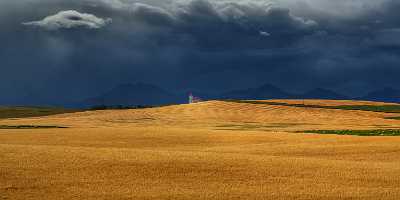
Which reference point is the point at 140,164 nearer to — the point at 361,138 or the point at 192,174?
the point at 192,174

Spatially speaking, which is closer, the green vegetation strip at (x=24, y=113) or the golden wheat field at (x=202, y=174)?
the golden wheat field at (x=202, y=174)

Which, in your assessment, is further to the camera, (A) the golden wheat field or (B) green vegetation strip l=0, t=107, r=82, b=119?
(B) green vegetation strip l=0, t=107, r=82, b=119

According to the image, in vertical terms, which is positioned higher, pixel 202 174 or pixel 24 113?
pixel 24 113

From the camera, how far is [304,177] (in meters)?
22.9

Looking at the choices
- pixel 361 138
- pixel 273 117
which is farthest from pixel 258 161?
pixel 273 117

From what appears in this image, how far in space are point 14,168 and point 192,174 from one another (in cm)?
803

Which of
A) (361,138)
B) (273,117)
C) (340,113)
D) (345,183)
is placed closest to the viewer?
(345,183)

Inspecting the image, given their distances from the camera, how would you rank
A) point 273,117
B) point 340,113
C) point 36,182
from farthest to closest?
point 340,113, point 273,117, point 36,182

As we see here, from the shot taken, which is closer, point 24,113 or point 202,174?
point 202,174

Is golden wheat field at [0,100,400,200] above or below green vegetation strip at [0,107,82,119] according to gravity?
below

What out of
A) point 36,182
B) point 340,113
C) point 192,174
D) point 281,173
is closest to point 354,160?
point 281,173

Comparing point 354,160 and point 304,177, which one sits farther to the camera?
point 354,160

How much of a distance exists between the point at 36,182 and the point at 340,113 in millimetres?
85031

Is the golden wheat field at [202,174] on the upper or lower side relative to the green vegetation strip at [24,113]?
lower
